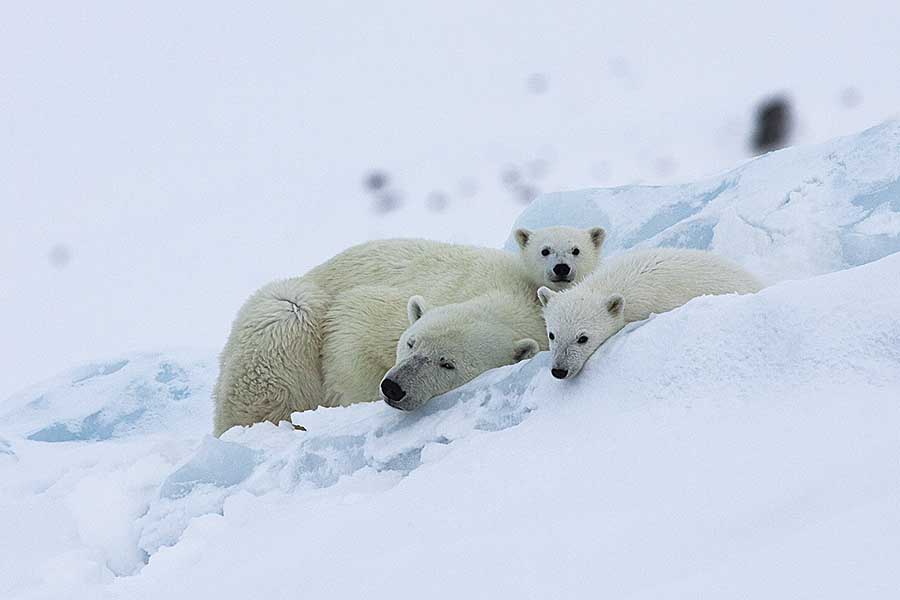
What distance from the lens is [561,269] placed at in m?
4.17

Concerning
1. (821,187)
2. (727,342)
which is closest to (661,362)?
(727,342)

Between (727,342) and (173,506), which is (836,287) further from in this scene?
(173,506)

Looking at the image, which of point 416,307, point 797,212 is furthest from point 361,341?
point 797,212

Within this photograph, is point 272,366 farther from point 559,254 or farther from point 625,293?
point 625,293

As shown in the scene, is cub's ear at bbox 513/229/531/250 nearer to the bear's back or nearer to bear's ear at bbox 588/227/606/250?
the bear's back

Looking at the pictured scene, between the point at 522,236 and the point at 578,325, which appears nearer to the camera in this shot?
the point at 578,325

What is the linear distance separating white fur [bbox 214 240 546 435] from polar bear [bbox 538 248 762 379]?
57 centimetres

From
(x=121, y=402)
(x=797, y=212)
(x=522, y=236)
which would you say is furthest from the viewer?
(x=121, y=402)

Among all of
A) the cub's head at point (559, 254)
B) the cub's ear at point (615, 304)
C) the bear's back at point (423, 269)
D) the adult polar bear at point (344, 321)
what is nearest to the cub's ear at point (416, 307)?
the adult polar bear at point (344, 321)

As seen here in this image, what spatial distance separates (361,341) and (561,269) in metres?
0.99

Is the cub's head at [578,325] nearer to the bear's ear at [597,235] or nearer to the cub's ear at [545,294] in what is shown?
the cub's ear at [545,294]

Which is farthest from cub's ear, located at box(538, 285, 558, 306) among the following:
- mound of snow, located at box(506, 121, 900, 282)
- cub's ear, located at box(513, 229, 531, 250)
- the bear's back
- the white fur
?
mound of snow, located at box(506, 121, 900, 282)

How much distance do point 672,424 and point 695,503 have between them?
396mm

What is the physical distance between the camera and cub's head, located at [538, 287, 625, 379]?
8.84 ft
